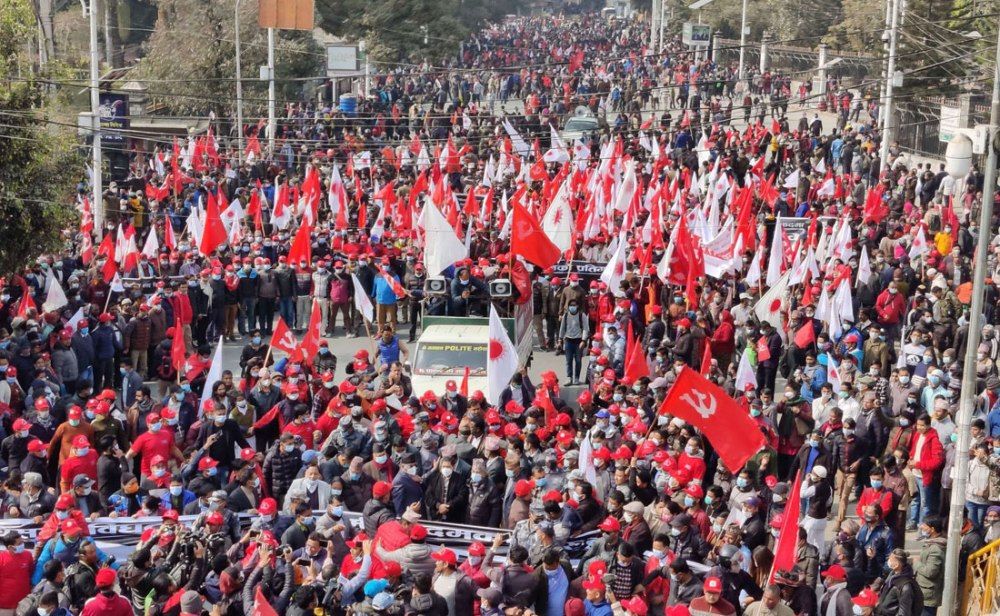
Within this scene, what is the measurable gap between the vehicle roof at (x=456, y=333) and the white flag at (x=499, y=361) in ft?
7.03

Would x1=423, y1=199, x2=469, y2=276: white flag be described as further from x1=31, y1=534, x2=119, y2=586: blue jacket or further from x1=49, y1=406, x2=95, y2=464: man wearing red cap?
x1=31, y1=534, x2=119, y2=586: blue jacket

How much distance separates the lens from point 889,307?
22016 millimetres

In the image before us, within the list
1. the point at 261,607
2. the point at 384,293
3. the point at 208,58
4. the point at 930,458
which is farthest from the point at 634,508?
the point at 208,58

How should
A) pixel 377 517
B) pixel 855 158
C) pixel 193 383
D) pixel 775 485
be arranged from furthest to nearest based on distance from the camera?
pixel 855 158
pixel 193 383
pixel 775 485
pixel 377 517

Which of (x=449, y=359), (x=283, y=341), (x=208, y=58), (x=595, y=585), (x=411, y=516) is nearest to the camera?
(x=595, y=585)

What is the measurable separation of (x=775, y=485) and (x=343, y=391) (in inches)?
195

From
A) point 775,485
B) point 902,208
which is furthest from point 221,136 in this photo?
point 775,485

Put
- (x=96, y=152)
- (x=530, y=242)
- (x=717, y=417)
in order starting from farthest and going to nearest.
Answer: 1. (x=96, y=152)
2. (x=530, y=242)
3. (x=717, y=417)

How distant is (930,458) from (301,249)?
11.4m

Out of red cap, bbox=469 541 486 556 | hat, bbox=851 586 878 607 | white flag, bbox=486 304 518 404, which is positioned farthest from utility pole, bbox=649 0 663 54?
hat, bbox=851 586 878 607

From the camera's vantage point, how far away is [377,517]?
531 inches

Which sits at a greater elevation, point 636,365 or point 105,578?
point 636,365

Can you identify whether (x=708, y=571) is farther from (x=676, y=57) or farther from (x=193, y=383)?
(x=676, y=57)

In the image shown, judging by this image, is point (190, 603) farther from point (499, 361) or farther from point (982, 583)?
point (499, 361)
